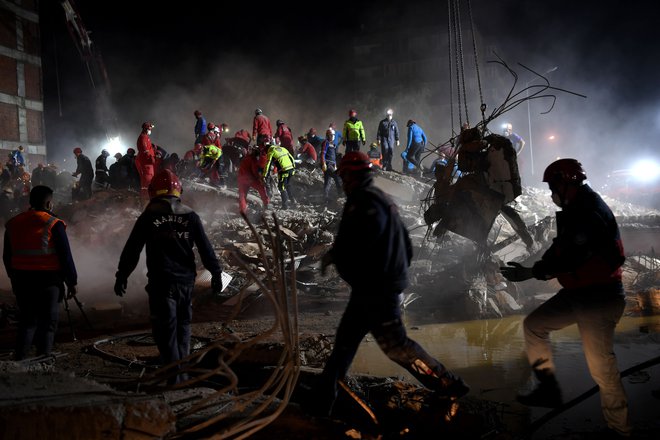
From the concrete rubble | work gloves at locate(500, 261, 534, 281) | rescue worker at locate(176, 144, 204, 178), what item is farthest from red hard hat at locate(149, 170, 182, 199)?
rescue worker at locate(176, 144, 204, 178)

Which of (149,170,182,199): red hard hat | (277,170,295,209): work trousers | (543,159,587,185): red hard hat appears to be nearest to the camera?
(543,159,587,185): red hard hat

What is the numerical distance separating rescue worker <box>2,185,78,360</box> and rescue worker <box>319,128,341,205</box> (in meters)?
9.14

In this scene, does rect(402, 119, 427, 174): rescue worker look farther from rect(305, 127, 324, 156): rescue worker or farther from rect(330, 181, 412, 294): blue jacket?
rect(330, 181, 412, 294): blue jacket

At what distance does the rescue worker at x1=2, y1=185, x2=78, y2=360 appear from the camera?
14.3 feet

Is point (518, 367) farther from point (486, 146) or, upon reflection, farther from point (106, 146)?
point (106, 146)

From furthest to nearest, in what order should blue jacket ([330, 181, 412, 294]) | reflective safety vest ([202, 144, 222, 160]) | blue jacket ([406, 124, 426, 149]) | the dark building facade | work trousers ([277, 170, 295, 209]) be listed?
the dark building facade
blue jacket ([406, 124, 426, 149])
reflective safety vest ([202, 144, 222, 160])
work trousers ([277, 170, 295, 209])
blue jacket ([330, 181, 412, 294])

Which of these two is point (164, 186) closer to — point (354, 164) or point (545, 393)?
point (354, 164)

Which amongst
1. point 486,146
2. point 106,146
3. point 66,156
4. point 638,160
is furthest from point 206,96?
point 638,160

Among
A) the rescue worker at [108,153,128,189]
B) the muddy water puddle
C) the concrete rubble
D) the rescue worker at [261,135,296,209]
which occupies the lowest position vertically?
the muddy water puddle

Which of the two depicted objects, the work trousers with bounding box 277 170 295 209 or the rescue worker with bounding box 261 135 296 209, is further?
the work trousers with bounding box 277 170 295 209

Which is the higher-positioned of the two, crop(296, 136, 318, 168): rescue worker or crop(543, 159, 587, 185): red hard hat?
crop(296, 136, 318, 168): rescue worker

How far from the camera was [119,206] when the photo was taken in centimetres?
1246

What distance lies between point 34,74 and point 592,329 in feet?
96.9

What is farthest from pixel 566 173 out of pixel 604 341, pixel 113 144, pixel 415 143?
pixel 113 144
